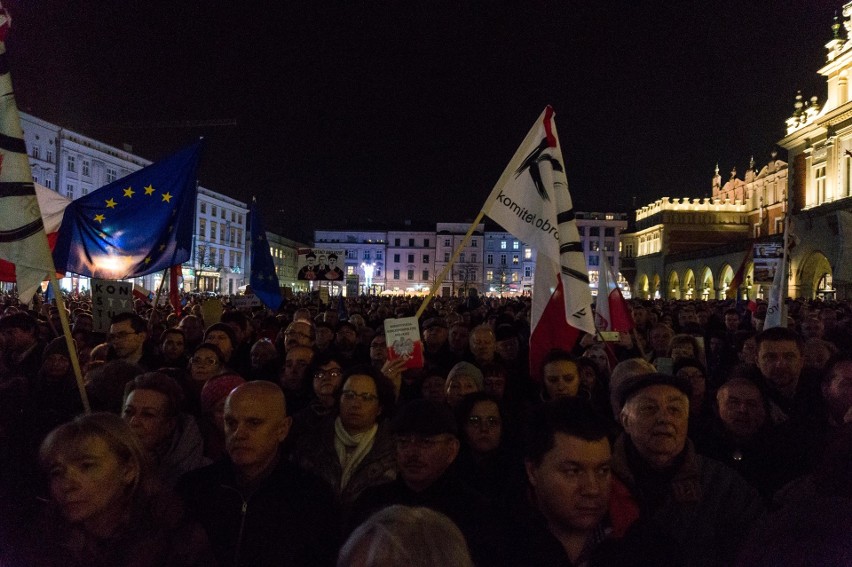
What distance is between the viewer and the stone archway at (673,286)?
194 feet

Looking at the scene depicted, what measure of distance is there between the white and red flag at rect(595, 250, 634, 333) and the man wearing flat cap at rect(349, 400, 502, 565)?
18.9 ft

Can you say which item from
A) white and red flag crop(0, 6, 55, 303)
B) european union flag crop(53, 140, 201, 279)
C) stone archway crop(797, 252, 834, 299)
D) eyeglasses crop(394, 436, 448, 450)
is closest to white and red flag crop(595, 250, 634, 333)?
european union flag crop(53, 140, 201, 279)

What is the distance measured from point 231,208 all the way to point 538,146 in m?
81.7

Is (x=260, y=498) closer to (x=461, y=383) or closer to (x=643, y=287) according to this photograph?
(x=461, y=383)

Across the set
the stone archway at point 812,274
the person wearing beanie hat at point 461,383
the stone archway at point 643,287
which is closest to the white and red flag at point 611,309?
the person wearing beanie hat at point 461,383

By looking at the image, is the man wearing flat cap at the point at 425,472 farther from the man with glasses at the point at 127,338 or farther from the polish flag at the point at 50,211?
the polish flag at the point at 50,211

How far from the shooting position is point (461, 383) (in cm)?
502

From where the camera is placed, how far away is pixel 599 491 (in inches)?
96.4

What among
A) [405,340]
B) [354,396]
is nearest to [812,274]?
[405,340]

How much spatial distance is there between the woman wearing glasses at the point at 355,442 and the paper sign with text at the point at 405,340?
164cm

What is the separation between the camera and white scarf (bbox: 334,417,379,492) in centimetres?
365

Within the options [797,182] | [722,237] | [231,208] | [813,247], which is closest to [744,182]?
[722,237]

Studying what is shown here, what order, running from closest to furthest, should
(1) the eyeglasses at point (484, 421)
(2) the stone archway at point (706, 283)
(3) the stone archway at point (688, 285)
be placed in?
1. (1) the eyeglasses at point (484, 421)
2. (2) the stone archway at point (706, 283)
3. (3) the stone archway at point (688, 285)

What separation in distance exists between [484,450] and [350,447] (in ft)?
2.84
